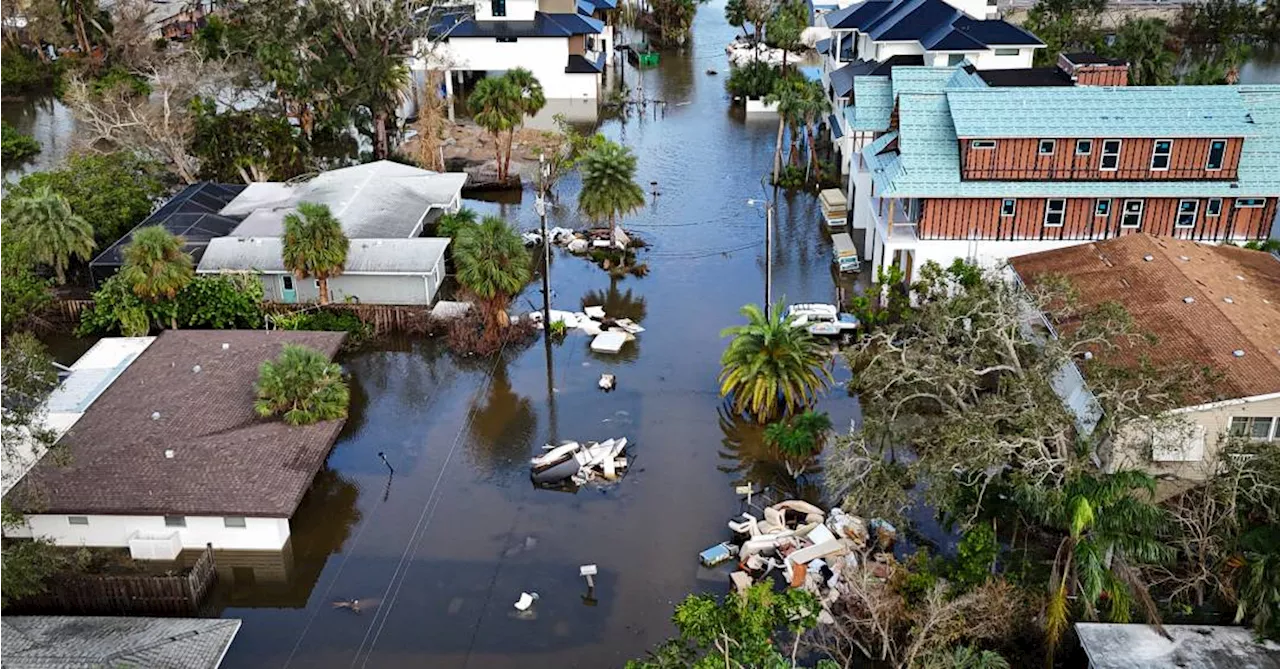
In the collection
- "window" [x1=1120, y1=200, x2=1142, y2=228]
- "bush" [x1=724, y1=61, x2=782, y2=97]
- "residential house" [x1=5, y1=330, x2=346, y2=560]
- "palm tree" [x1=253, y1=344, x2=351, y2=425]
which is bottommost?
"residential house" [x1=5, y1=330, x2=346, y2=560]

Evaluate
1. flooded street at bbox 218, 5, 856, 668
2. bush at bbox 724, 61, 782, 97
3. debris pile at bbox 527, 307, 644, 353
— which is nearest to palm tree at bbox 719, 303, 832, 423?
flooded street at bbox 218, 5, 856, 668

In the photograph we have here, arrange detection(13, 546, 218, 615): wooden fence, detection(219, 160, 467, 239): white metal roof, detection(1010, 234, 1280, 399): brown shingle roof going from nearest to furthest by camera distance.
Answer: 1. detection(13, 546, 218, 615): wooden fence
2. detection(1010, 234, 1280, 399): brown shingle roof
3. detection(219, 160, 467, 239): white metal roof

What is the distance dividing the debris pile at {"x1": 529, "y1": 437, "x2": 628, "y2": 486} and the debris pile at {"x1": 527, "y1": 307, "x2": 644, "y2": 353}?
742 centimetres

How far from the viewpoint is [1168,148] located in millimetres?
41781

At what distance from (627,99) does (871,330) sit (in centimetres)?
4170

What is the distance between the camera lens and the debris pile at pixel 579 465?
1375 inches

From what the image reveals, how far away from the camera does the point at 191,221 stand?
49.3m

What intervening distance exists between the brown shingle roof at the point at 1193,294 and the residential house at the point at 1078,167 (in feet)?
6.10

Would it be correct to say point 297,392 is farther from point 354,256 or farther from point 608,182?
point 608,182

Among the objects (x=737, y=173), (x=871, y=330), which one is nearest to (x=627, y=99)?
(x=737, y=173)

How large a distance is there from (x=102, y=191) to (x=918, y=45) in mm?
41223

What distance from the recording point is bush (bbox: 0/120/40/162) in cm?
6700

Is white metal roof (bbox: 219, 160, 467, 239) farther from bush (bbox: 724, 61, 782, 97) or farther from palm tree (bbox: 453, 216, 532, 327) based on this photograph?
bush (bbox: 724, 61, 782, 97)

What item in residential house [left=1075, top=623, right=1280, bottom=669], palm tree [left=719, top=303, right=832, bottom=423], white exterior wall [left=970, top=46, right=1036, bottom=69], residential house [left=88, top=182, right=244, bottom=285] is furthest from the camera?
white exterior wall [left=970, top=46, right=1036, bottom=69]
